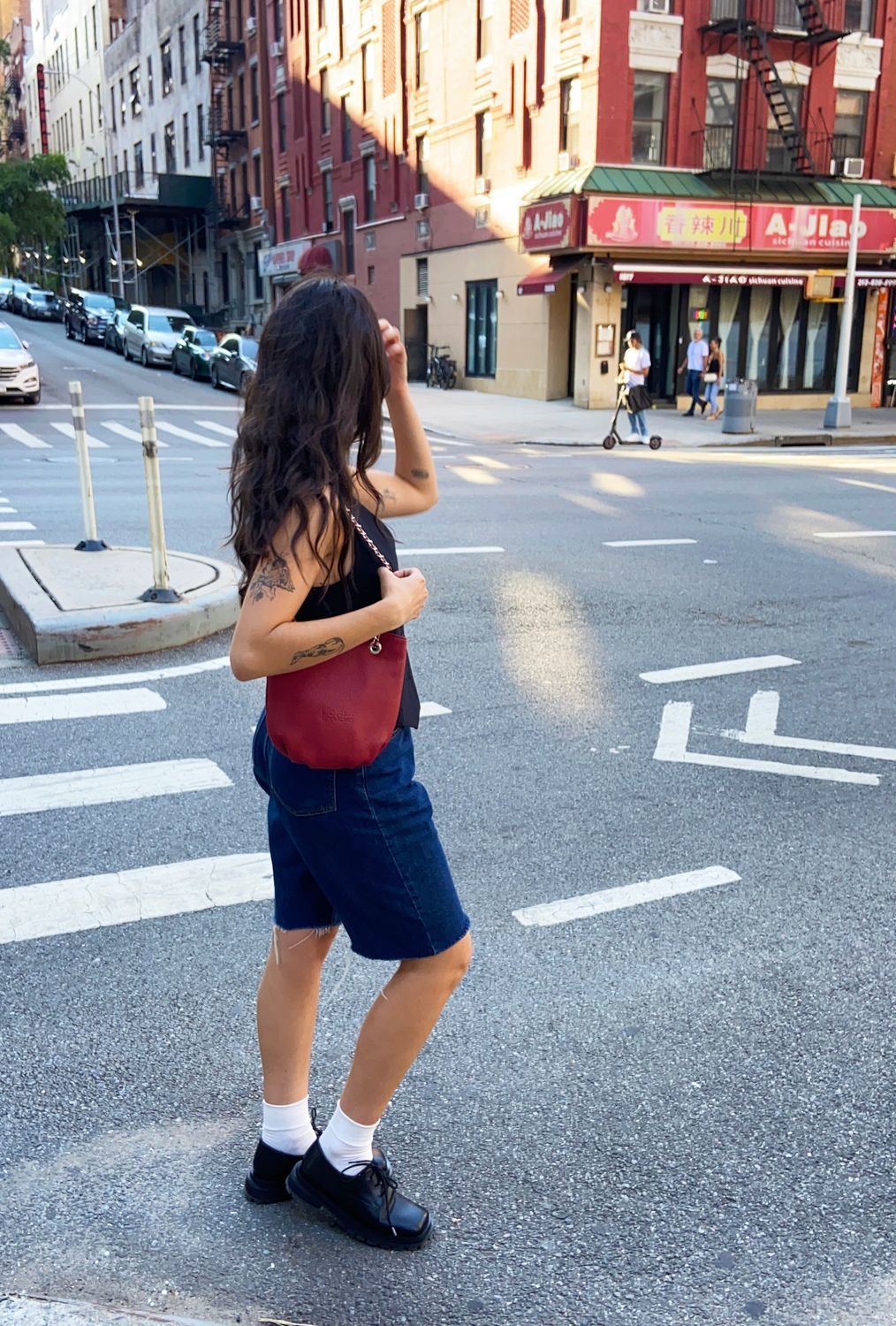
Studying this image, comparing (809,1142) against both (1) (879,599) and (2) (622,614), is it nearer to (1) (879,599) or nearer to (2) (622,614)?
(2) (622,614)

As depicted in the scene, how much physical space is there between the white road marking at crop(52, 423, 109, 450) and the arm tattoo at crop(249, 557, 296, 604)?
1759 cm

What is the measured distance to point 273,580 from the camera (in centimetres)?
219

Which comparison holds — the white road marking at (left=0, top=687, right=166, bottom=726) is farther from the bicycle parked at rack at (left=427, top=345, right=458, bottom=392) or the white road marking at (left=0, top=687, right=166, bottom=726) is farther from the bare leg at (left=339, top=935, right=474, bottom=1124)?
the bicycle parked at rack at (left=427, top=345, right=458, bottom=392)

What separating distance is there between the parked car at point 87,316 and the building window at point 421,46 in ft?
45.9

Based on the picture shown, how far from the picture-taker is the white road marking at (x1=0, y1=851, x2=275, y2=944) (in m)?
3.79

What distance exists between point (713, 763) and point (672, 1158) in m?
2.79

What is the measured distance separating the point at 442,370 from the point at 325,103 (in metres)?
15.8

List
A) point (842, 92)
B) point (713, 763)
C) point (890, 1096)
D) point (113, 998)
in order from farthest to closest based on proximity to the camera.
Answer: point (842, 92), point (713, 763), point (113, 998), point (890, 1096)

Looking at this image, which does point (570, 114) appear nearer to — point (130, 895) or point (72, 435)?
point (72, 435)

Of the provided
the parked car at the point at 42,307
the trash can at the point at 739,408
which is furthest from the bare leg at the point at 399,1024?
the parked car at the point at 42,307

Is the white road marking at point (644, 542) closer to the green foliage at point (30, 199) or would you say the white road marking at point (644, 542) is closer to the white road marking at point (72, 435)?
the white road marking at point (72, 435)

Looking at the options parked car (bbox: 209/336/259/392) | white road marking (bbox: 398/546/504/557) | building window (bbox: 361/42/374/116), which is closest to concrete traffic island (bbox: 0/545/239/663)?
white road marking (bbox: 398/546/504/557)

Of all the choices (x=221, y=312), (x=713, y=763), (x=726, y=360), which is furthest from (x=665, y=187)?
(x=221, y=312)

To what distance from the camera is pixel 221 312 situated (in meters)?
54.4
